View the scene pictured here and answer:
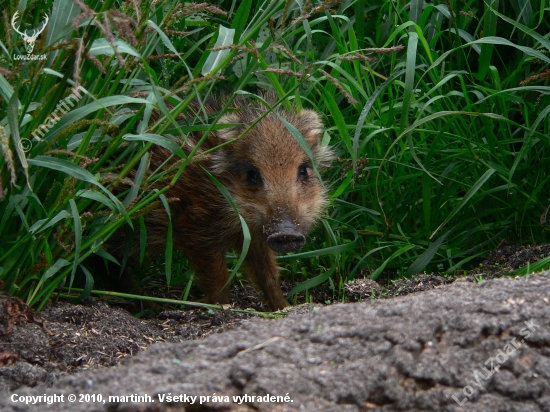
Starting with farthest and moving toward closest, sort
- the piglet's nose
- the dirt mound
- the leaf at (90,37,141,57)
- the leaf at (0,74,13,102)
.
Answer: the piglet's nose → the leaf at (90,37,141,57) → the leaf at (0,74,13,102) → the dirt mound

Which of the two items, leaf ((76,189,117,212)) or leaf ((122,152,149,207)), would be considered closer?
leaf ((76,189,117,212))

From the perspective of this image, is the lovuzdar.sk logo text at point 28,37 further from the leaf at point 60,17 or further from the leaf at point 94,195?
the leaf at point 94,195

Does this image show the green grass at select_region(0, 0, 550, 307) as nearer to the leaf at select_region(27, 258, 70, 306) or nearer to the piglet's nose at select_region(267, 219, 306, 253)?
the leaf at select_region(27, 258, 70, 306)

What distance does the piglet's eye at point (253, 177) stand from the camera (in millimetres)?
4652

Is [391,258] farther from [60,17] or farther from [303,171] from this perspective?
[60,17]

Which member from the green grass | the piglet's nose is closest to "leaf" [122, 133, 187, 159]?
→ the green grass

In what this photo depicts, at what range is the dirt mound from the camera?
78.8 inches

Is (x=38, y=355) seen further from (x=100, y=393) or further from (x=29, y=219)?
(x=100, y=393)

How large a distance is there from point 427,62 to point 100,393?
3399mm

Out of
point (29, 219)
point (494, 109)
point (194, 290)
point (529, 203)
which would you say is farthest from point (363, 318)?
point (194, 290)

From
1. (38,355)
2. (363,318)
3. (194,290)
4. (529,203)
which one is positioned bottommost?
(194,290)

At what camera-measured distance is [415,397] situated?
2.01m

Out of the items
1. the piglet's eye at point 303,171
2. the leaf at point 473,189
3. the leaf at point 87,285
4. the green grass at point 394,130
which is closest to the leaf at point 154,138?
the green grass at point 394,130

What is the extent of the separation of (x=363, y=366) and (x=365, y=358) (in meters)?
0.05
